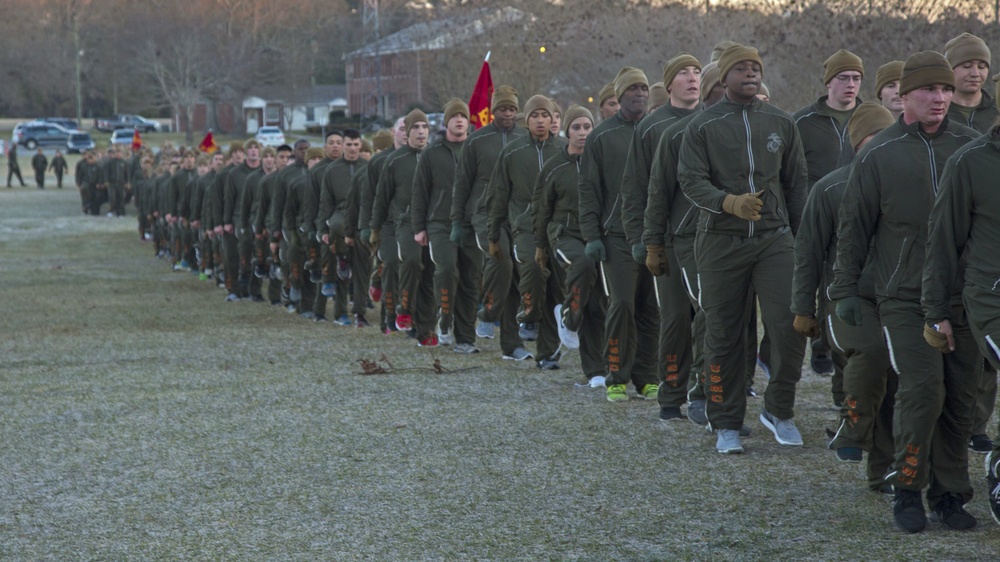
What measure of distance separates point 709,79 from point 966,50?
1514 millimetres

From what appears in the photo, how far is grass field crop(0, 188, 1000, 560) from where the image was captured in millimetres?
6266

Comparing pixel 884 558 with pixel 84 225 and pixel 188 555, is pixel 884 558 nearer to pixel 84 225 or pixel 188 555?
pixel 188 555

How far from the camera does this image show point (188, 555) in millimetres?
6207

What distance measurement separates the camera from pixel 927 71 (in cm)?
612

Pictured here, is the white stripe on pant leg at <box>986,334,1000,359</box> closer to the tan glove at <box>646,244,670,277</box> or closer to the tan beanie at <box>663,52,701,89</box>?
the tan glove at <box>646,244,670,277</box>

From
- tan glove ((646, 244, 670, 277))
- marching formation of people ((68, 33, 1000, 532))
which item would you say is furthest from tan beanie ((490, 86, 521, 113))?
tan glove ((646, 244, 670, 277))

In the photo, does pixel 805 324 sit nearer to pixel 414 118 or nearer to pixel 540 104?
pixel 540 104

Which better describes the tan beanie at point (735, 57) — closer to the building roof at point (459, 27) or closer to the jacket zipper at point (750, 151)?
the jacket zipper at point (750, 151)

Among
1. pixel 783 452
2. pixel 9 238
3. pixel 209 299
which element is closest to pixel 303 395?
pixel 783 452

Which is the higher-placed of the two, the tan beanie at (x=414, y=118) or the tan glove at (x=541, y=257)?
the tan beanie at (x=414, y=118)

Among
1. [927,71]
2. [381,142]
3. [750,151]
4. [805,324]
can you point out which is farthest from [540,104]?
[927,71]

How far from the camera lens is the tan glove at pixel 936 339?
19.1 feet

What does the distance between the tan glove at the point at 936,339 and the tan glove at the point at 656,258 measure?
276 centimetres

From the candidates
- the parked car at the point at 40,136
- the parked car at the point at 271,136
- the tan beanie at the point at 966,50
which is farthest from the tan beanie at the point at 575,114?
the parked car at the point at 40,136
